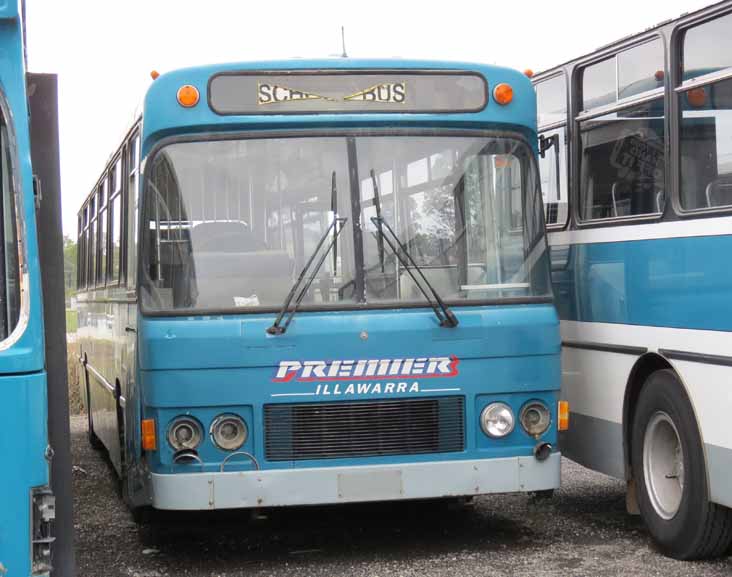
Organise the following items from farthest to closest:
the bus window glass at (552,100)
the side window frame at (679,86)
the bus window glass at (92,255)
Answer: the bus window glass at (92,255), the bus window glass at (552,100), the side window frame at (679,86)

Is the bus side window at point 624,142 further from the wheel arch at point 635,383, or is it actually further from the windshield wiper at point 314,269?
the windshield wiper at point 314,269

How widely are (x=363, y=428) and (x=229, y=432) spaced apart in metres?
0.77

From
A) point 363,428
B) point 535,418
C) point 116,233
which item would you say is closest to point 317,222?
point 363,428

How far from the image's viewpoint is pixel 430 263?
8.20 metres

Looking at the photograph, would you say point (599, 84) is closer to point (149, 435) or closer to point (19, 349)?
point (149, 435)

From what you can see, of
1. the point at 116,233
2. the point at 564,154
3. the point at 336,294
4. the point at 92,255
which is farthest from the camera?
the point at 92,255

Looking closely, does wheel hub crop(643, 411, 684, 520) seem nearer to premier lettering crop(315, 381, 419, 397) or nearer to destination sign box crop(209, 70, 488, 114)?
premier lettering crop(315, 381, 419, 397)

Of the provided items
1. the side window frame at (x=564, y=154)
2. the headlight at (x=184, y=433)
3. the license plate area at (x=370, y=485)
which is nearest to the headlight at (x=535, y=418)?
the license plate area at (x=370, y=485)

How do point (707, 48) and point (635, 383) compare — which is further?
point (635, 383)

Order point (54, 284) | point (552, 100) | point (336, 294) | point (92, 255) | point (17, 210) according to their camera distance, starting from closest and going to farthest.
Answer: point (17, 210)
point (54, 284)
point (336, 294)
point (552, 100)
point (92, 255)

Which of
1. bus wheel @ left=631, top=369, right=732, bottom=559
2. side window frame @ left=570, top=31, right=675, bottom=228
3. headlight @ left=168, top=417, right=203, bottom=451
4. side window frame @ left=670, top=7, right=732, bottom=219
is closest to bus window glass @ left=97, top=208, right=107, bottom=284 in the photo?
headlight @ left=168, top=417, right=203, bottom=451

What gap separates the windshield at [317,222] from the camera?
26.3 ft

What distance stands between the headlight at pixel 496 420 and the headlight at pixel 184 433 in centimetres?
165

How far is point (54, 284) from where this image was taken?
20.0 ft
